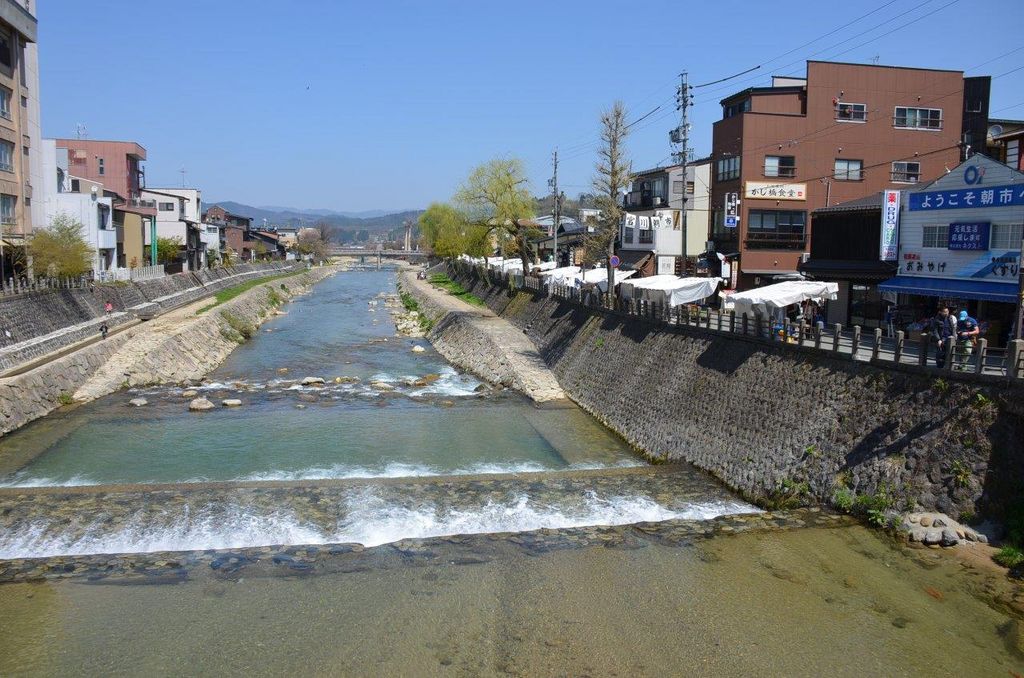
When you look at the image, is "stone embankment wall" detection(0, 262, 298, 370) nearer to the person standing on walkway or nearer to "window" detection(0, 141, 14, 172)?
"window" detection(0, 141, 14, 172)

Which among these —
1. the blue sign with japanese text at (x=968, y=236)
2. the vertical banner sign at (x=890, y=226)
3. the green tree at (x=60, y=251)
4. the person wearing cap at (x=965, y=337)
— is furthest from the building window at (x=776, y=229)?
the green tree at (x=60, y=251)

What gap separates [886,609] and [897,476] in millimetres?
3674

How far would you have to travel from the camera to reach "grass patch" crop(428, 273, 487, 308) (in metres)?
63.3

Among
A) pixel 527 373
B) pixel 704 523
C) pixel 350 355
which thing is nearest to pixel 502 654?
pixel 704 523

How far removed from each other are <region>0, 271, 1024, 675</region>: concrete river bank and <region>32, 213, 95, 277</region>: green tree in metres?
16.7

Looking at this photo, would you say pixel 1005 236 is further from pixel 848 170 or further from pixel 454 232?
pixel 454 232

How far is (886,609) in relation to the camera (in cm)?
1248

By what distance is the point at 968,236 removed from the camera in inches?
793

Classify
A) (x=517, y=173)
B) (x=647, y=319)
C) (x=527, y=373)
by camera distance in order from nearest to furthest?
1. (x=647, y=319)
2. (x=527, y=373)
3. (x=517, y=173)

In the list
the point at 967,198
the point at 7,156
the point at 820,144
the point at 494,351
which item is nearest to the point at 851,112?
→ the point at 820,144

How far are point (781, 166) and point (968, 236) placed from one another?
15.6 metres

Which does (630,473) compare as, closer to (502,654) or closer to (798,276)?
(502,654)

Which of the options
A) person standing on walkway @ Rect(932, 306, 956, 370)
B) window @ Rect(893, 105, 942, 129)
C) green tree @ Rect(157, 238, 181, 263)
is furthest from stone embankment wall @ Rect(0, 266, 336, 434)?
window @ Rect(893, 105, 942, 129)

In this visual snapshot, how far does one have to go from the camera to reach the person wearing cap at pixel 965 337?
15.3 m
